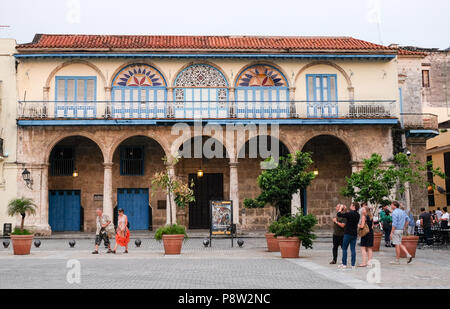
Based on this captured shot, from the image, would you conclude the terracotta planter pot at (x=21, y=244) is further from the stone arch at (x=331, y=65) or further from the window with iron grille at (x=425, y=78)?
the window with iron grille at (x=425, y=78)

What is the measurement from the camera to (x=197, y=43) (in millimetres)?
26781

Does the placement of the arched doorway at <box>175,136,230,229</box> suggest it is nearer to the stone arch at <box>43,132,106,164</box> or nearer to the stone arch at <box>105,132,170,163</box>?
the stone arch at <box>105,132,170,163</box>

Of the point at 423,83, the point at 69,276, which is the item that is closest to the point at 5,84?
the point at 69,276

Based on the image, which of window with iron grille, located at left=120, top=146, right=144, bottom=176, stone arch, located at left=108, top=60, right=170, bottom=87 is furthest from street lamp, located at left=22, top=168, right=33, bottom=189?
stone arch, located at left=108, top=60, right=170, bottom=87

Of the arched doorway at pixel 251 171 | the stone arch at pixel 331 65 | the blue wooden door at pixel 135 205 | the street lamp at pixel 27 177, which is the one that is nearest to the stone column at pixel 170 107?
the arched doorway at pixel 251 171

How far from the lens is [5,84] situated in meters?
25.0

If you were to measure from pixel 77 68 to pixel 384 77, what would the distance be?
1480cm

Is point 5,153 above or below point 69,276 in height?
above

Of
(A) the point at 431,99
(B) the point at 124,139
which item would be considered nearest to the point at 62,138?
(B) the point at 124,139

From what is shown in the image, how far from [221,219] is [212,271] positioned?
8143mm

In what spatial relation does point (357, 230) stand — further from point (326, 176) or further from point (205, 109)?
point (326, 176)

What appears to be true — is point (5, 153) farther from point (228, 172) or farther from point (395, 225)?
point (395, 225)

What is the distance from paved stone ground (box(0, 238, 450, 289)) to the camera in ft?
31.2
